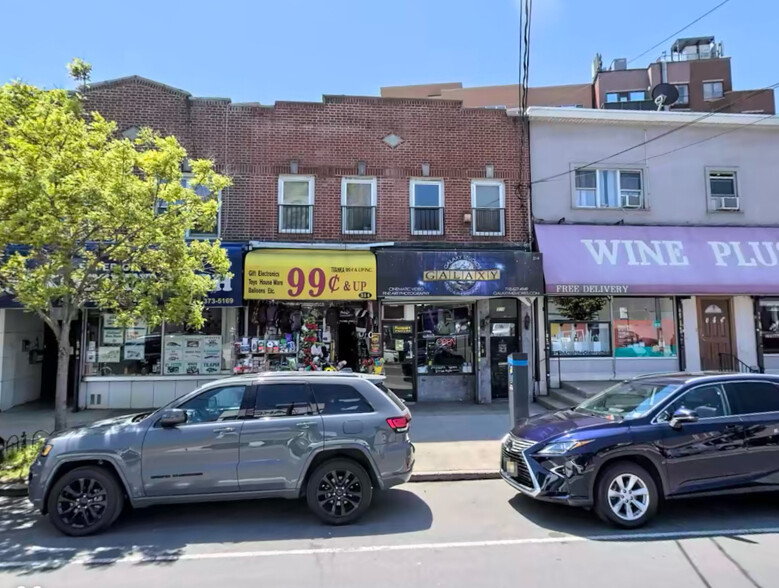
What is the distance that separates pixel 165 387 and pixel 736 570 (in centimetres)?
1090

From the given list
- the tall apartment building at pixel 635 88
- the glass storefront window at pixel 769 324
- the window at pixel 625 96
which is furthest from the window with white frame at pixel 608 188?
the window at pixel 625 96

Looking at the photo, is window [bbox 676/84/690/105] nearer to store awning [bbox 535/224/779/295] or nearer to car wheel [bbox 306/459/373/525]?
store awning [bbox 535/224/779/295]

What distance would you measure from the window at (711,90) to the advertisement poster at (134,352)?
49.7 metres

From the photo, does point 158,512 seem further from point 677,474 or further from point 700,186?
point 700,186

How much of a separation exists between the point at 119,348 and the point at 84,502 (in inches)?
290

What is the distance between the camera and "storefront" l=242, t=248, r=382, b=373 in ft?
35.9

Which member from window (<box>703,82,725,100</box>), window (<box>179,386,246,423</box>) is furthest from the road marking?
window (<box>703,82,725,100</box>)

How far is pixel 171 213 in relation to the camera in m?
7.61

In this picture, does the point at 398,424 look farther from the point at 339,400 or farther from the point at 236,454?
the point at 236,454

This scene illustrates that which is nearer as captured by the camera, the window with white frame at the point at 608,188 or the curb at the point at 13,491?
the curb at the point at 13,491

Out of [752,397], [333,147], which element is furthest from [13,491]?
[333,147]

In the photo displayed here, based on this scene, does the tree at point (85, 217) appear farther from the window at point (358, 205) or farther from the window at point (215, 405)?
the window at point (358, 205)

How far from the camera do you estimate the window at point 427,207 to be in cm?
1245

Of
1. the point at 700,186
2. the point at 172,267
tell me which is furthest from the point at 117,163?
the point at 700,186
